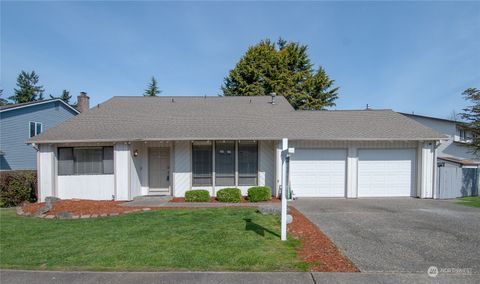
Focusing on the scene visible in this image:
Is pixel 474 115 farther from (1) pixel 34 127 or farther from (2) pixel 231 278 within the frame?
(1) pixel 34 127

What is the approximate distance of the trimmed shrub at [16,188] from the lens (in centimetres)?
1208

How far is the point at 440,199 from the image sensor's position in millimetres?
12625

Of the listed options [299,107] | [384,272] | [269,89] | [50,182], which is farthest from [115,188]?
[299,107]

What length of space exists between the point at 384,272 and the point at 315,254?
1.18 m

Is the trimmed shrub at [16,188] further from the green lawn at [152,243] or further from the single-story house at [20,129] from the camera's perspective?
the single-story house at [20,129]

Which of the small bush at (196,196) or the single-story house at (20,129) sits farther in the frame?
the single-story house at (20,129)

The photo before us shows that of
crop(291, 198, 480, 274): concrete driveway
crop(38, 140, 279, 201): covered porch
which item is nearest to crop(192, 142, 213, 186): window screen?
crop(38, 140, 279, 201): covered porch

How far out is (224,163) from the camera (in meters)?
12.9

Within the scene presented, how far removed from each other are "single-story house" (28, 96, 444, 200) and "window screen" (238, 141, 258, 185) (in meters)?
0.05

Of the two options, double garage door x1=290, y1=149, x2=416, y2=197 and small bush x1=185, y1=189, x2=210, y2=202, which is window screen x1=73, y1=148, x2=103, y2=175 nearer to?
small bush x1=185, y1=189, x2=210, y2=202

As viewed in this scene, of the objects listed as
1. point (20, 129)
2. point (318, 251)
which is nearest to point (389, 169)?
point (318, 251)

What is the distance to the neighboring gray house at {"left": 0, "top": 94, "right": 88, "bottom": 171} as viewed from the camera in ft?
59.2

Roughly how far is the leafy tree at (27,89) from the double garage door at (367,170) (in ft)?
174

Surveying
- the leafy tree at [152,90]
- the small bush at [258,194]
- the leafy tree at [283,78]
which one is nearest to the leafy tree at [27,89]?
the leafy tree at [152,90]
